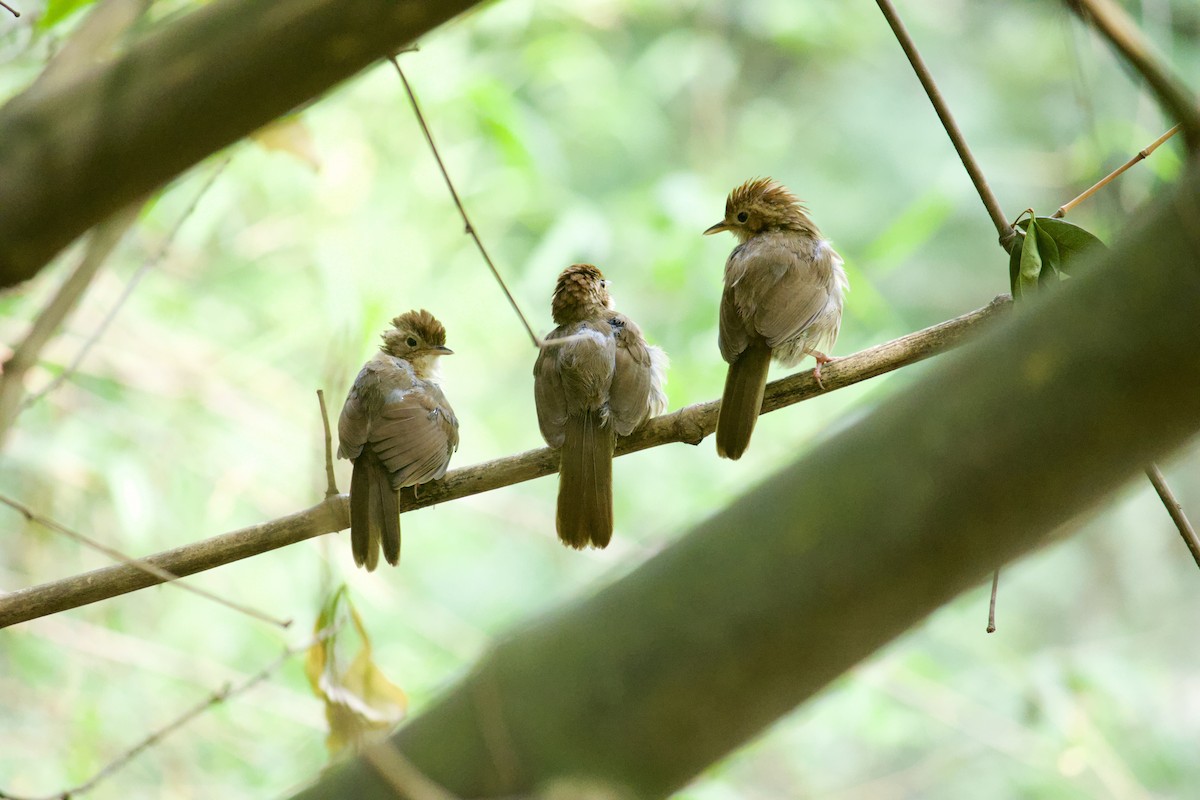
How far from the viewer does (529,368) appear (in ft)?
27.8

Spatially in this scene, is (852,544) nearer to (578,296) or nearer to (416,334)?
(578,296)

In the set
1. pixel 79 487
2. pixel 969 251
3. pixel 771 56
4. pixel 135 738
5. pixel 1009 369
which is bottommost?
pixel 1009 369

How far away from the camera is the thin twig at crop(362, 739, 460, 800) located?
79 centimetres

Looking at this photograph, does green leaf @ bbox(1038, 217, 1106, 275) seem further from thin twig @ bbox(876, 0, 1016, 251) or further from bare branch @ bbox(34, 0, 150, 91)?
bare branch @ bbox(34, 0, 150, 91)

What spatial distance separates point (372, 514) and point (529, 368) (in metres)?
5.00

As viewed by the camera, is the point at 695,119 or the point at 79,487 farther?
the point at 695,119

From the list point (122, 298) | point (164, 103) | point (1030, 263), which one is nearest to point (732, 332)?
point (1030, 263)

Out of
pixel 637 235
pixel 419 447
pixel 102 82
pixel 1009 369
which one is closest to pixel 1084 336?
pixel 1009 369

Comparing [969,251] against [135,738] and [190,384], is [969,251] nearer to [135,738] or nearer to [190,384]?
[190,384]

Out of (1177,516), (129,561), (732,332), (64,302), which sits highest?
(732,332)

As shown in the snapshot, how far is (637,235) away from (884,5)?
450 cm

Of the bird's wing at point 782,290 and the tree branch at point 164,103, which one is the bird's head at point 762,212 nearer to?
the bird's wing at point 782,290

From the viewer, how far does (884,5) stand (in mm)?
1995

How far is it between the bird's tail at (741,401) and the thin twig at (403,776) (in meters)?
2.55
